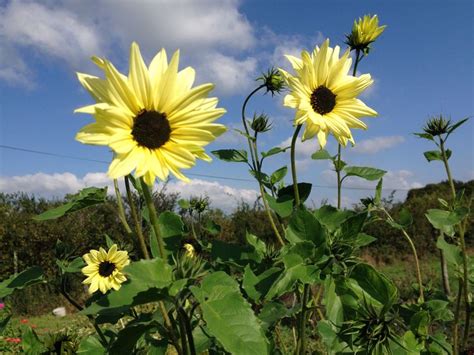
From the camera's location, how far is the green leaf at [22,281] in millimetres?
1376

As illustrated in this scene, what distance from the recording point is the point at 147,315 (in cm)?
121

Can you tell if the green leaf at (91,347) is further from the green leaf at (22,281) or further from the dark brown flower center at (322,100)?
the dark brown flower center at (322,100)

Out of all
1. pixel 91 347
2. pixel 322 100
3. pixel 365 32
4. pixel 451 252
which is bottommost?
pixel 91 347

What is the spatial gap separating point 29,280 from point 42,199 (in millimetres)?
12794

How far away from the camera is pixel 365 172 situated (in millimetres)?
1800

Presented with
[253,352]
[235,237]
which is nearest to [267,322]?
[253,352]

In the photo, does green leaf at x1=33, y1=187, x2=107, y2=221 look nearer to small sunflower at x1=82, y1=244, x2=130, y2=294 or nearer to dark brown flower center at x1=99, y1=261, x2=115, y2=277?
small sunflower at x1=82, y1=244, x2=130, y2=294

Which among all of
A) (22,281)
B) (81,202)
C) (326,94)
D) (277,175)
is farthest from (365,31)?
(22,281)

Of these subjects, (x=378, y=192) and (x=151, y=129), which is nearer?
(x=151, y=129)

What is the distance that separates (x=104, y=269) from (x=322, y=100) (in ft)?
→ 4.43

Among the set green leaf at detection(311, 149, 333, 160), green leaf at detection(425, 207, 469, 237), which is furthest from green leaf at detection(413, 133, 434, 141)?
green leaf at detection(311, 149, 333, 160)

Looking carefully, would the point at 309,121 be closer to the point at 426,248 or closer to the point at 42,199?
the point at 426,248

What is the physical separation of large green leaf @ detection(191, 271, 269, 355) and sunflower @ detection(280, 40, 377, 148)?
0.65 metres

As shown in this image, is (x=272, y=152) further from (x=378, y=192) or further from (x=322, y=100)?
(x=378, y=192)
